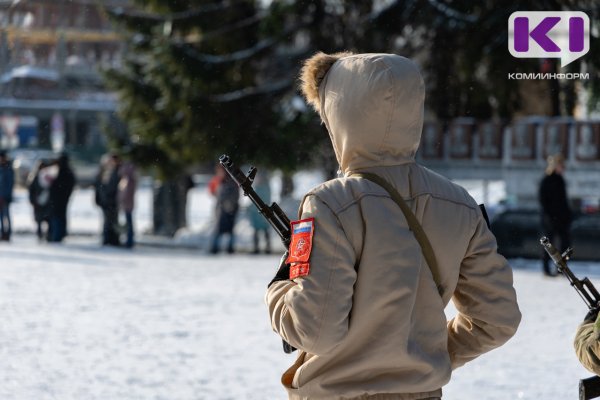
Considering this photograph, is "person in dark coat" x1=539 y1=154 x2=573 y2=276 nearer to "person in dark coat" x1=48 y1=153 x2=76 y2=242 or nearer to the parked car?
the parked car

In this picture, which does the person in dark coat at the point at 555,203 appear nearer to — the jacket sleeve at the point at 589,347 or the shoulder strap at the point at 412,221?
the jacket sleeve at the point at 589,347

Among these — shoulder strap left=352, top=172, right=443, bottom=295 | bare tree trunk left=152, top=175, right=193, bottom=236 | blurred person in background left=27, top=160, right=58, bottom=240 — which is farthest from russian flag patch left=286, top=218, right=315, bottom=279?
bare tree trunk left=152, top=175, right=193, bottom=236

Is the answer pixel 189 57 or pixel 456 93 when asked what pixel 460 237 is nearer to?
pixel 456 93

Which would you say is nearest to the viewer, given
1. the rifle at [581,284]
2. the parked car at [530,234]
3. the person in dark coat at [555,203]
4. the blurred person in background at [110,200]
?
the rifle at [581,284]

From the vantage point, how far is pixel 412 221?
254 centimetres

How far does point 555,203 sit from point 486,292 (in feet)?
29.4

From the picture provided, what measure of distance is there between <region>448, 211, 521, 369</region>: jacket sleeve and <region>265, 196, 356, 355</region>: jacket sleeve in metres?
0.38

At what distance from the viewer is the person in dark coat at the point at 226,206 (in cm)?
1480

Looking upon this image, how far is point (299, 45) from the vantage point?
15664mm

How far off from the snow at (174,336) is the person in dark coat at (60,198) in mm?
2654

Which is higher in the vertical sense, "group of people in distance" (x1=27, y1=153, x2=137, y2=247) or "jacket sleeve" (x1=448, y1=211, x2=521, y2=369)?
"jacket sleeve" (x1=448, y1=211, x2=521, y2=369)

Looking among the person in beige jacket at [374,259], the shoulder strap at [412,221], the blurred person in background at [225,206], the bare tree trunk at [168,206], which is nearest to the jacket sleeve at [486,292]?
the person in beige jacket at [374,259]

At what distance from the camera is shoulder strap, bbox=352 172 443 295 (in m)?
2.53

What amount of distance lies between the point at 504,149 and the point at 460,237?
12.6 m
